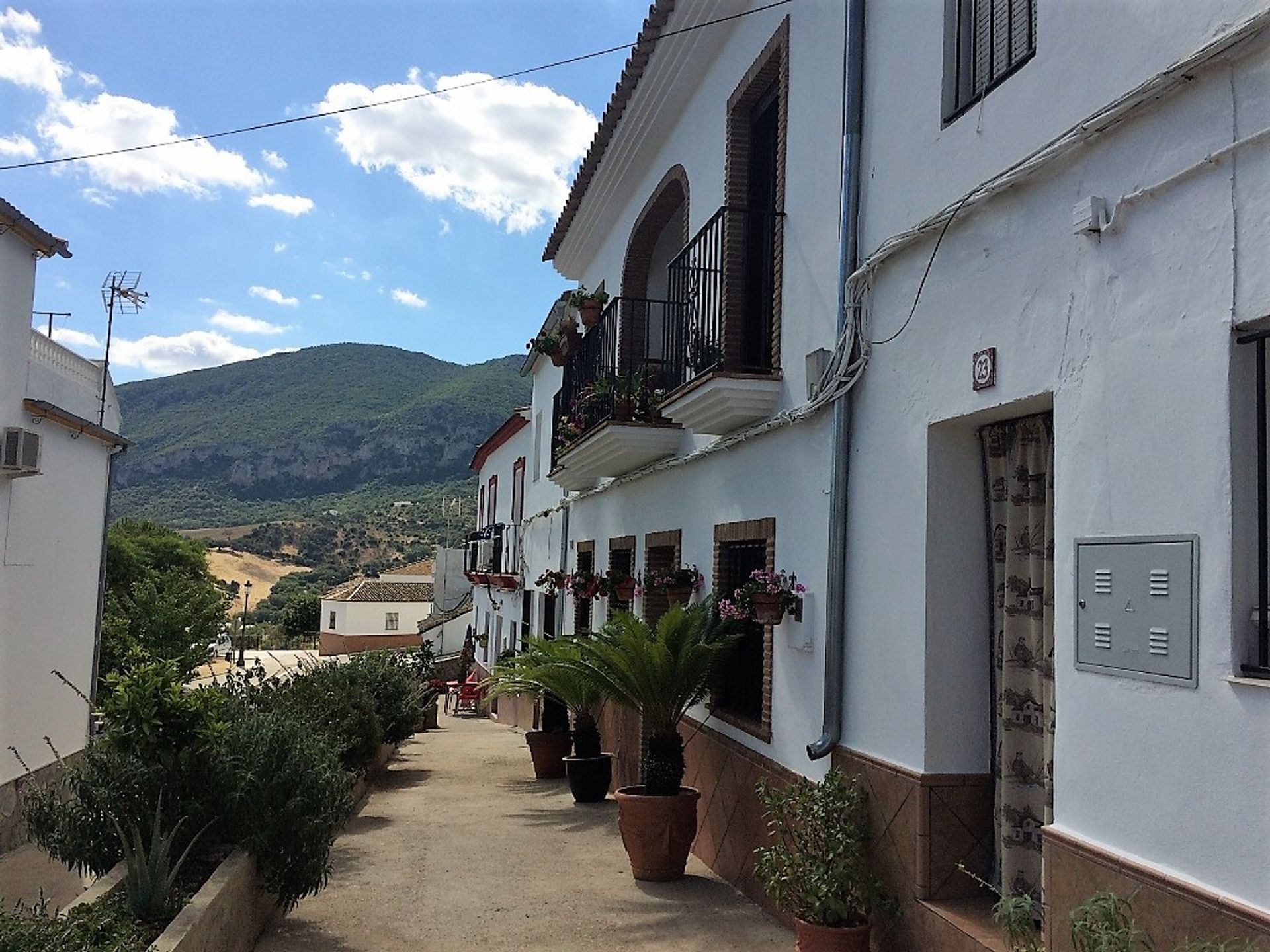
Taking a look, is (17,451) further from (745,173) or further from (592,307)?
(745,173)

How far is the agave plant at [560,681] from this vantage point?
8875 mm

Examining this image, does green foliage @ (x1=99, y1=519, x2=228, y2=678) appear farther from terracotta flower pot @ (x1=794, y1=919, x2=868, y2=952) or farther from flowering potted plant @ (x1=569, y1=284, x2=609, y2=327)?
terracotta flower pot @ (x1=794, y1=919, x2=868, y2=952)

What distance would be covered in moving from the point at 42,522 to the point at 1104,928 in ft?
37.1

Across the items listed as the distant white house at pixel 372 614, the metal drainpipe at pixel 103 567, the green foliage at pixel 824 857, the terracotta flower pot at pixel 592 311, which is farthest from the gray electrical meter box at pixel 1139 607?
the distant white house at pixel 372 614

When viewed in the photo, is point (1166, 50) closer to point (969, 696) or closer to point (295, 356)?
point (969, 696)

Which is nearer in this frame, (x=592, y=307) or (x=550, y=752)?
(x=592, y=307)

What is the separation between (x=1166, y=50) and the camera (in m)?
3.73

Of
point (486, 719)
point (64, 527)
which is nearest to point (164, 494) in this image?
point (486, 719)

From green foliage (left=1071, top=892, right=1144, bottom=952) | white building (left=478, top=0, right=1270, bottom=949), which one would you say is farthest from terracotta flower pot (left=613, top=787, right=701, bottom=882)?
green foliage (left=1071, top=892, right=1144, bottom=952)

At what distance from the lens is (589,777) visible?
11133mm

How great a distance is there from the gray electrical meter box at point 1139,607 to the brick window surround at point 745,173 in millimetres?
3733

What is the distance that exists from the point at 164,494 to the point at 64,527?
99.4 m

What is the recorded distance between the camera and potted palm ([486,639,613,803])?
999cm

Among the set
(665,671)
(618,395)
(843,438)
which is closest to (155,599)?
(618,395)
